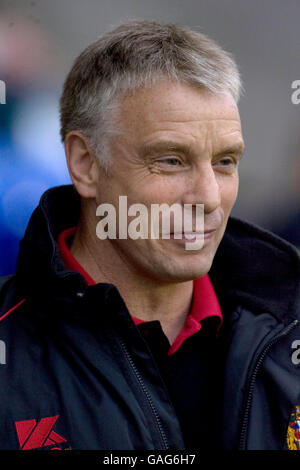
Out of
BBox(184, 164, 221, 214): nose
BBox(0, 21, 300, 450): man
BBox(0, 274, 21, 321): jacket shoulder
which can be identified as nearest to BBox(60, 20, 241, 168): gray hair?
BBox(0, 21, 300, 450): man

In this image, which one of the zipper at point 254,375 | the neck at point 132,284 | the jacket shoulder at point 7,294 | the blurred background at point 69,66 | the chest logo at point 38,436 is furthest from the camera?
the blurred background at point 69,66

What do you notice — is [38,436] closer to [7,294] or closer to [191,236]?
[7,294]

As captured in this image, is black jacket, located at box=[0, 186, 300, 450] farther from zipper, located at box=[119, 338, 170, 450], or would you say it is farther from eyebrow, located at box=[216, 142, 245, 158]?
eyebrow, located at box=[216, 142, 245, 158]

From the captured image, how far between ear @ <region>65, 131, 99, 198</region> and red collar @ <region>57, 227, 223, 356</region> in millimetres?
193

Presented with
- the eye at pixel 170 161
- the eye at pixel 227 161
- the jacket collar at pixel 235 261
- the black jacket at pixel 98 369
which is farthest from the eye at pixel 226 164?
→ the black jacket at pixel 98 369

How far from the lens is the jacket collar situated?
1.71 metres

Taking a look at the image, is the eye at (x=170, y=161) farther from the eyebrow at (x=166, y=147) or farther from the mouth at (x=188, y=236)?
the mouth at (x=188, y=236)

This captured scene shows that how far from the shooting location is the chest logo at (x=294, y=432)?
1.65m

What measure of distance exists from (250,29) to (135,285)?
181 cm

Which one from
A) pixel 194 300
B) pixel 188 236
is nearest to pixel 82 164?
pixel 188 236

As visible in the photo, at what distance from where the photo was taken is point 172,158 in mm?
1670

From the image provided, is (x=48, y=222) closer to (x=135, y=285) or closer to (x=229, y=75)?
(x=135, y=285)

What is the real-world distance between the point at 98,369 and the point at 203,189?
581 millimetres

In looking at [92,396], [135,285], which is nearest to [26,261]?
[135,285]
